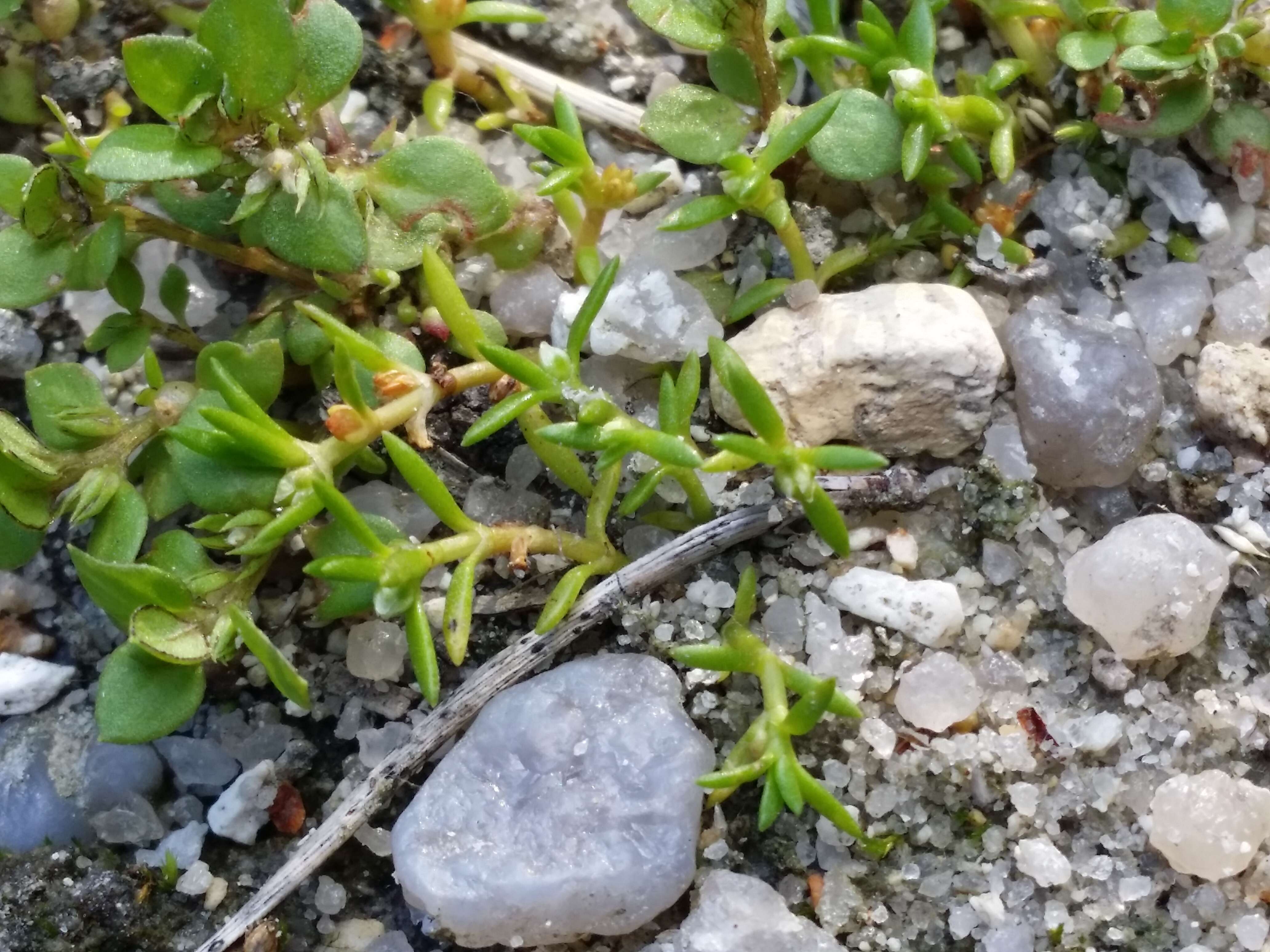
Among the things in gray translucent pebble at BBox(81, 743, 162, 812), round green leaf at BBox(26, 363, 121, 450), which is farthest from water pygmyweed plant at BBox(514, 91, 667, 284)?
gray translucent pebble at BBox(81, 743, 162, 812)

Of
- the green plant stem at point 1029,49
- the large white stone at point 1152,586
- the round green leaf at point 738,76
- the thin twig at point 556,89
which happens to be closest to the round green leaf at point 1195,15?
the green plant stem at point 1029,49

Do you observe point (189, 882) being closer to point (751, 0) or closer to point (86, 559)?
point (86, 559)

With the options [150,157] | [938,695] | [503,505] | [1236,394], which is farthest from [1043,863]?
[150,157]

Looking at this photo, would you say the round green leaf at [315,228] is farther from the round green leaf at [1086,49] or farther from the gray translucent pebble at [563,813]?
the round green leaf at [1086,49]

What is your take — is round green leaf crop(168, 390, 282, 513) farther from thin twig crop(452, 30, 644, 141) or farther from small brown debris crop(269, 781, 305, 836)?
thin twig crop(452, 30, 644, 141)

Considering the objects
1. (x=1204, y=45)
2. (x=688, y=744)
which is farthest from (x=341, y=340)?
(x=1204, y=45)
